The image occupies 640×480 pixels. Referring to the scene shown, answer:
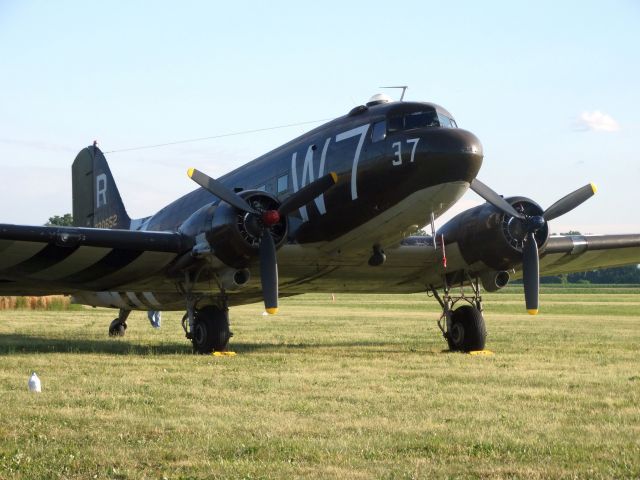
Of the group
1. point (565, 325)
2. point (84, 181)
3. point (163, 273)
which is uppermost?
point (84, 181)

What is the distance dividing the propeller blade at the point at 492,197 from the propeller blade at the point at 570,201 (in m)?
1.22

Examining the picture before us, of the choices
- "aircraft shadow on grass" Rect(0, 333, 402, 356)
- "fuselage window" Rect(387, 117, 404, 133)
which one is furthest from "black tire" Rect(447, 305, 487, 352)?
"fuselage window" Rect(387, 117, 404, 133)

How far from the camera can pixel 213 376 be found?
43.8 ft

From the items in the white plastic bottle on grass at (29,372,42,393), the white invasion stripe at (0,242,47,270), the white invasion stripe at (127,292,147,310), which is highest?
the white invasion stripe at (0,242,47,270)

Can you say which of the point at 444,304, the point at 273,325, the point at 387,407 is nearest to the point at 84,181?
the point at 273,325

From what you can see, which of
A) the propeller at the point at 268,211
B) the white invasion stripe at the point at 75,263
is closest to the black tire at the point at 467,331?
the propeller at the point at 268,211

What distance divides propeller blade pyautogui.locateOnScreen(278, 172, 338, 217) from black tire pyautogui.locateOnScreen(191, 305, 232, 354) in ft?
9.18

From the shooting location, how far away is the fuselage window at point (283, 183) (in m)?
17.8

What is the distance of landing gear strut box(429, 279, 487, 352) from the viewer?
1850 centimetres

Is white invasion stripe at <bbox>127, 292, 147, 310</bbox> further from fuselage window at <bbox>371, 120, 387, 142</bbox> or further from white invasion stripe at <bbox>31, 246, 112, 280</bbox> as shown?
fuselage window at <bbox>371, 120, 387, 142</bbox>

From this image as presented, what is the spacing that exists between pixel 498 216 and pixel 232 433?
10716 millimetres

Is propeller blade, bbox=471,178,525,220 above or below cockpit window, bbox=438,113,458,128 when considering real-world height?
below

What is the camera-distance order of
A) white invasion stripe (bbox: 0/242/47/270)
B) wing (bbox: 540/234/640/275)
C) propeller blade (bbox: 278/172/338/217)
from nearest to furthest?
propeller blade (bbox: 278/172/338/217) → white invasion stripe (bbox: 0/242/47/270) → wing (bbox: 540/234/640/275)

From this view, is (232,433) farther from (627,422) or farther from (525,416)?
(627,422)
